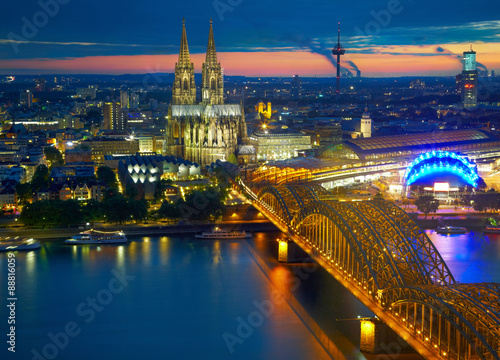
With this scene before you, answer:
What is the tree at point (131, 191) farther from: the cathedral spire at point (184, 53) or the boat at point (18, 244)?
the cathedral spire at point (184, 53)

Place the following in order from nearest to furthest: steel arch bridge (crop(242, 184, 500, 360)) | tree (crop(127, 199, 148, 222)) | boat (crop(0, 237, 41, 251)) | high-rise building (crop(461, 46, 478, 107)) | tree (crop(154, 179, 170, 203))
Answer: steel arch bridge (crop(242, 184, 500, 360)), boat (crop(0, 237, 41, 251)), tree (crop(127, 199, 148, 222)), tree (crop(154, 179, 170, 203)), high-rise building (crop(461, 46, 478, 107))

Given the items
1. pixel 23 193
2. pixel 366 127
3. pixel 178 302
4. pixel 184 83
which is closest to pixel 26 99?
pixel 366 127

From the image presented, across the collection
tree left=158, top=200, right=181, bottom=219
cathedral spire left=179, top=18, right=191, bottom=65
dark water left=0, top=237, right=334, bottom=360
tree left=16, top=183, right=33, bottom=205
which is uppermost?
cathedral spire left=179, top=18, right=191, bottom=65

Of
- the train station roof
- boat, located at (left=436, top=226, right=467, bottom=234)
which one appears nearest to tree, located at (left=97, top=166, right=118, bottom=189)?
the train station roof

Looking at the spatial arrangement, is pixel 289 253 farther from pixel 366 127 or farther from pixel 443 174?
pixel 366 127

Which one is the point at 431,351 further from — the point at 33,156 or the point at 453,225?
the point at 33,156

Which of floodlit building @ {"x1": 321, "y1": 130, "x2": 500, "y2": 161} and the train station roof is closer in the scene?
floodlit building @ {"x1": 321, "y1": 130, "x2": 500, "y2": 161}

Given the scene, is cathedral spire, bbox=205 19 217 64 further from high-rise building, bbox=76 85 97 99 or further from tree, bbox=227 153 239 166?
high-rise building, bbox=76 85 97 99
